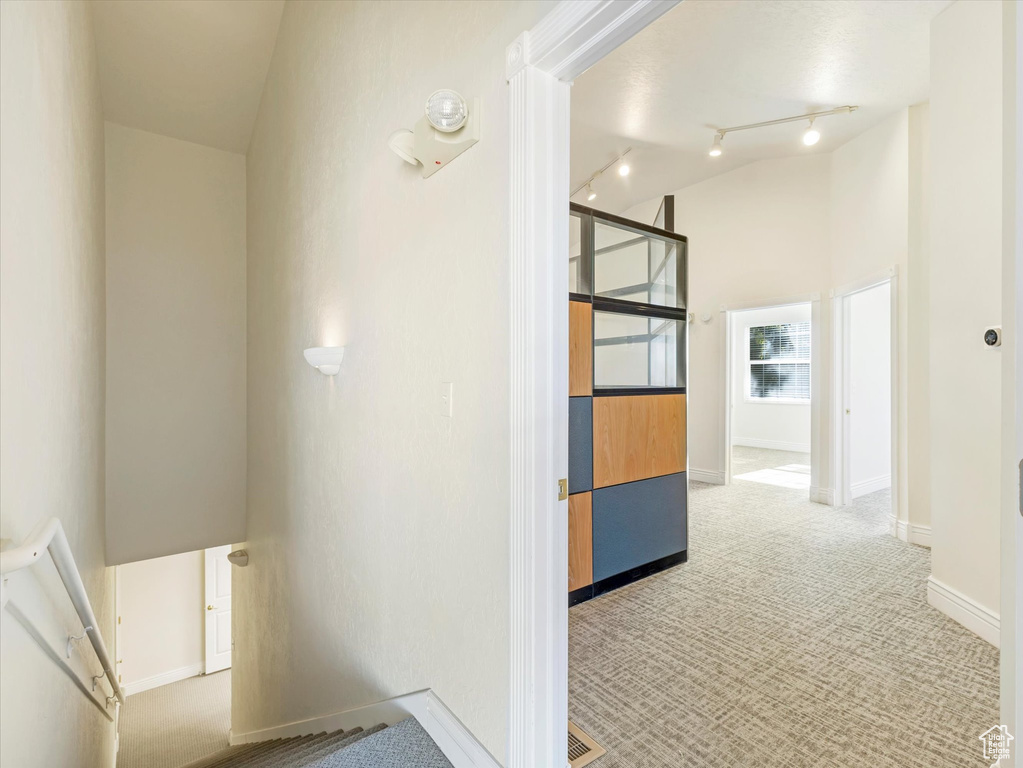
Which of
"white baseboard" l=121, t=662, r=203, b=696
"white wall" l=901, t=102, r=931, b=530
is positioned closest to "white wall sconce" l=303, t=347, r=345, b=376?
"white wall" l=901, t=102, r=931, b=530

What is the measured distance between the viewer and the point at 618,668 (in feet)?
7.05

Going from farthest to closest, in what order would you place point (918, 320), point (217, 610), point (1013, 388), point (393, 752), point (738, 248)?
point (217, 610), point (738, 248), point (918, 320), point (393, 752), point (1013, 388)

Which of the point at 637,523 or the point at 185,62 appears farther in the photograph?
the point at 185,62

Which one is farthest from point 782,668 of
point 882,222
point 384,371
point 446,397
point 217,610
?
point 217,610

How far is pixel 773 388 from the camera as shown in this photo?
8227 millimetres

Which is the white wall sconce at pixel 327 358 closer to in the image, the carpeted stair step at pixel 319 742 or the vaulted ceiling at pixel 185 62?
the carpeted stair step at pixel 319 742

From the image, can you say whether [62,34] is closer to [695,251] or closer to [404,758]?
[404,758]

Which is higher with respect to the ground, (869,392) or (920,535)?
(869,392)

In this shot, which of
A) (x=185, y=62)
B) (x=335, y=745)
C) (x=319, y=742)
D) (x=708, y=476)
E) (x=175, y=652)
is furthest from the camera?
(x=175, y=652)

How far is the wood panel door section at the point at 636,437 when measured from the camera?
2838 mm

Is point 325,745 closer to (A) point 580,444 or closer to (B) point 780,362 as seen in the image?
(A) point 580,444

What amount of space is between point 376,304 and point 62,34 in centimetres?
155

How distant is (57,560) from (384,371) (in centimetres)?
113

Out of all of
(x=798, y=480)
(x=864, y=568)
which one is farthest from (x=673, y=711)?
(x=798, y=480)
